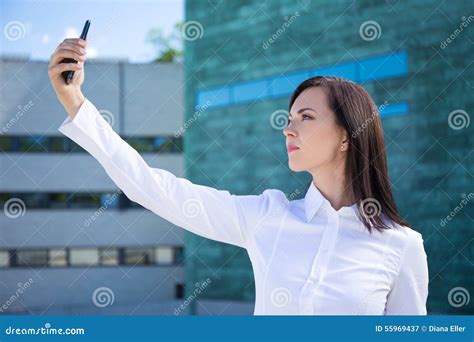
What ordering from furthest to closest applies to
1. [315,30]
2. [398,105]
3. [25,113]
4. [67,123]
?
1. [25,113]
2. [315,30]
3. [398,105]
4. [67,123]

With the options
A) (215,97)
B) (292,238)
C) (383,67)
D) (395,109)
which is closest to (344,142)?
(292,238)

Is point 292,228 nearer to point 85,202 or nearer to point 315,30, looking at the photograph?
point 315,30

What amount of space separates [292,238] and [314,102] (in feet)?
1.19

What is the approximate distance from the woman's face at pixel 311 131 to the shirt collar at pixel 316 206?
72 mm

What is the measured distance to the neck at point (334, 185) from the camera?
6.48 ft

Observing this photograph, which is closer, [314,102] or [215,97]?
[314,102]

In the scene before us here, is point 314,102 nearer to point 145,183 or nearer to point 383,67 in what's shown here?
point 145,183

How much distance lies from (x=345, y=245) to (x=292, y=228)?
142 mm

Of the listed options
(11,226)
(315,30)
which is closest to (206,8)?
(315,30)

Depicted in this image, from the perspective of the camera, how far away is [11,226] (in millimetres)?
19625

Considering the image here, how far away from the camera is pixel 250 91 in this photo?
45.3ft

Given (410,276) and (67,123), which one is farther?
(410,276)

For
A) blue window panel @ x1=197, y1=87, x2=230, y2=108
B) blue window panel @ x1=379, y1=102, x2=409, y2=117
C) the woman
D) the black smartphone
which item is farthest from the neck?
blue window panel @ x1=197, y1=87, x2=230, y2=108

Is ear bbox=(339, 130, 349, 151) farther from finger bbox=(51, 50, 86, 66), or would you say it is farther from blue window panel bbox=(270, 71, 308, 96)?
blue window panel bbox=(270, 71, 308, 96)
